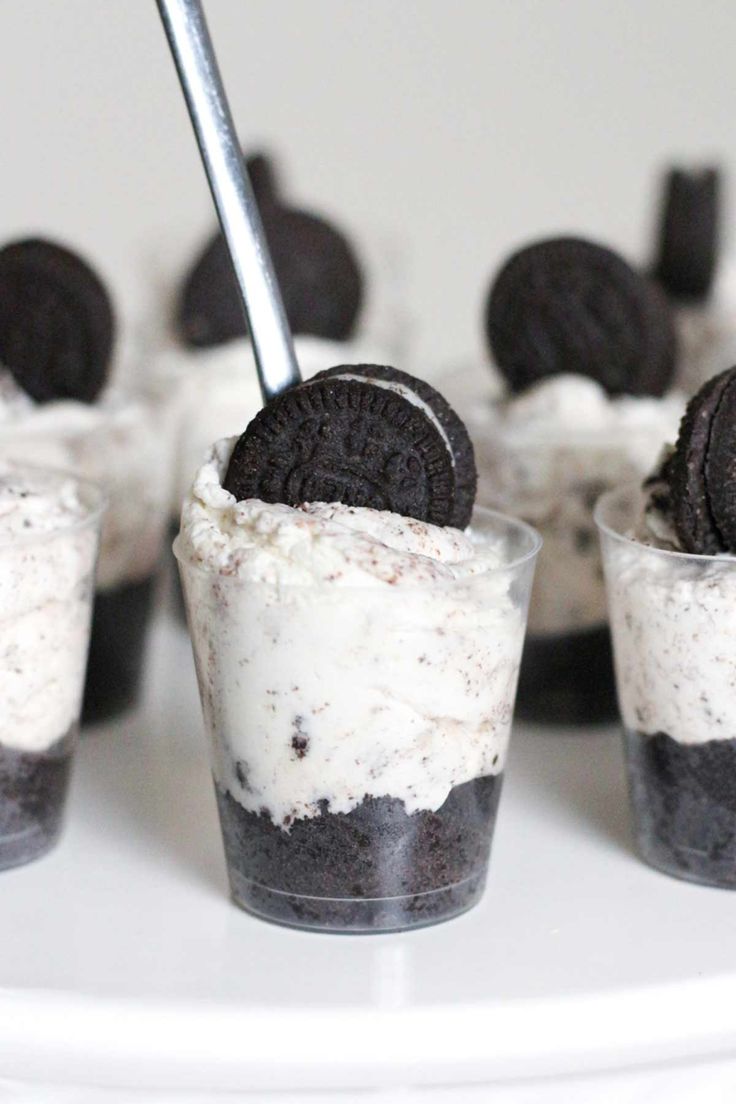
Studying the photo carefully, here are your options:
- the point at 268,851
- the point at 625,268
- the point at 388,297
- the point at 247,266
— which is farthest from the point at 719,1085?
the point at 388,297

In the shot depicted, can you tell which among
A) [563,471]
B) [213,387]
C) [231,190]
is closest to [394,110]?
[213,387]

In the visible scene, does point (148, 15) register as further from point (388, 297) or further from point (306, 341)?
point (306, 341)

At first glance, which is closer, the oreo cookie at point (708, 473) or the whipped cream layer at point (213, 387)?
the oreo cookie at point (708, 473)

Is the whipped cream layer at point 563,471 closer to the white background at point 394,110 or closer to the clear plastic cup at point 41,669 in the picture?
the clear plastic cup at point 41,669

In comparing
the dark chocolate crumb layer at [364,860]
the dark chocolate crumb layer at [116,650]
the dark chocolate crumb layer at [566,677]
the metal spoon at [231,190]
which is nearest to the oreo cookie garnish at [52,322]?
the dark chocolate crumb layer at [116,650]

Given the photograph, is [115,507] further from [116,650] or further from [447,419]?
[447,419]

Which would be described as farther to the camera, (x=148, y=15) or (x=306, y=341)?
(x=148, y=15)
